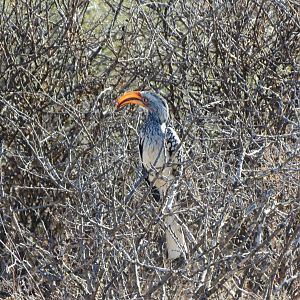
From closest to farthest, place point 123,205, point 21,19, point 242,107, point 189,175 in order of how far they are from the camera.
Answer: point 123,205 → point 189,175 → point 242,107 → point 21,19

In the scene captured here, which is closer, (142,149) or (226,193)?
(226,193)

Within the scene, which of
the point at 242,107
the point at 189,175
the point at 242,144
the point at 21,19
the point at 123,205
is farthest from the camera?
the point at 21,19

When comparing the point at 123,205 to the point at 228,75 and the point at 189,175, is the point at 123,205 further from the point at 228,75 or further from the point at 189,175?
the point at 228,75

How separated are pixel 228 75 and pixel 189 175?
5.97ft

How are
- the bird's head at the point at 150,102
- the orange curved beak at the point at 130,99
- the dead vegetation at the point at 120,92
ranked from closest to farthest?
the dead vegetation at the point at 120,92 → the orange curved beak at the point at 130,99 → the bird's head at the point at 150,102

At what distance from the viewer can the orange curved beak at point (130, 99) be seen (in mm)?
7059

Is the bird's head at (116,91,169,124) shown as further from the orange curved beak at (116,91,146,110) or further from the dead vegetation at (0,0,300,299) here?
the dead vegetation at (0,0,300,299)

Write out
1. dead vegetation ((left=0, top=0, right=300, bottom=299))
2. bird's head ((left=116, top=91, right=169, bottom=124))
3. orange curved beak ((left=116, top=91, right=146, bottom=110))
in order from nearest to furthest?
dead vegetation ((left=0, top=0, right=300, bottom=299))
orange curved beak ((left=116, top=91, right=146, bottom=110))
bird's head ((left=116, top=91, right=169, bottom=124))

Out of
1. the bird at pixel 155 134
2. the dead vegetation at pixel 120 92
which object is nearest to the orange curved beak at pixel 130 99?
the bird at pixel 155 134

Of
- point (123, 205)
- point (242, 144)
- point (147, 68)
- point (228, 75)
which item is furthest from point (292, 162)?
point (147, 68)

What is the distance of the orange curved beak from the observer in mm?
7059

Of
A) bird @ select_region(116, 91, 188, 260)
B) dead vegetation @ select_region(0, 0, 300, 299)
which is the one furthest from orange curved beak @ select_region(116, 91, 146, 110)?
dead vegetation @ select_region(0, 0, 300, 299)

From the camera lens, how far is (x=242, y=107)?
24.0 feet

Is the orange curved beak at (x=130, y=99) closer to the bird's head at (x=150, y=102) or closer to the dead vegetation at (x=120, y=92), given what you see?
the bird's head at (x=150, y=102)
